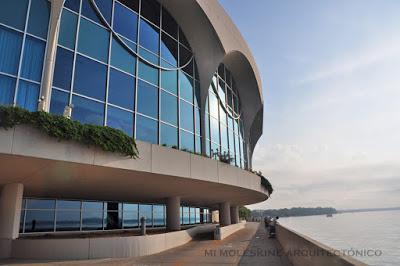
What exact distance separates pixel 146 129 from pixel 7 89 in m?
7.82

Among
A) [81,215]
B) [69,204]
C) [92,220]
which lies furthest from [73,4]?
[92,220]

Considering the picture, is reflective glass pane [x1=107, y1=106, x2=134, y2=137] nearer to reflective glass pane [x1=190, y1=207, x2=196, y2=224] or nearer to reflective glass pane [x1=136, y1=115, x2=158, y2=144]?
reflective glass pane [x1=136, y1=115, x2=158, y2=144]

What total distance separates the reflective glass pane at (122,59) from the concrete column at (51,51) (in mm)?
3532

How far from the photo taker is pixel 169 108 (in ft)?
74.0

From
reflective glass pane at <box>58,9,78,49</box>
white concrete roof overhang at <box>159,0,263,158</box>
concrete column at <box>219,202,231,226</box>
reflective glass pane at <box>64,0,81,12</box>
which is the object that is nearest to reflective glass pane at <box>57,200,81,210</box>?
reflective glass pane at <box>58,9,78,49</box>

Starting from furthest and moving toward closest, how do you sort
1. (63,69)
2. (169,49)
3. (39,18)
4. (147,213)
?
(147,213)
(169,49)
(63,69)
(39,18)

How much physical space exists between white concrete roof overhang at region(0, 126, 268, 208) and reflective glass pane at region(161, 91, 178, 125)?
3.69m

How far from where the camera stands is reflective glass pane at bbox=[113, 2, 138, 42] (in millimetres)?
19875

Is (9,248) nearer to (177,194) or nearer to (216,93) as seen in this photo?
(177,194)

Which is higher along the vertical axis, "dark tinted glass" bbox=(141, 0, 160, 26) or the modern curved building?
"dark tinted glass" bbox=(141, 0, 160, 26)

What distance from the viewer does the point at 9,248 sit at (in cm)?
1437

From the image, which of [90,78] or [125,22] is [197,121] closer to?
[125,22]

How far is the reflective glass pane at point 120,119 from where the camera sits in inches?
703

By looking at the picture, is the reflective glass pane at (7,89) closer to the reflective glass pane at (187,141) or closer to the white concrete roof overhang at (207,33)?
the reflective glass pane at (187,141)
